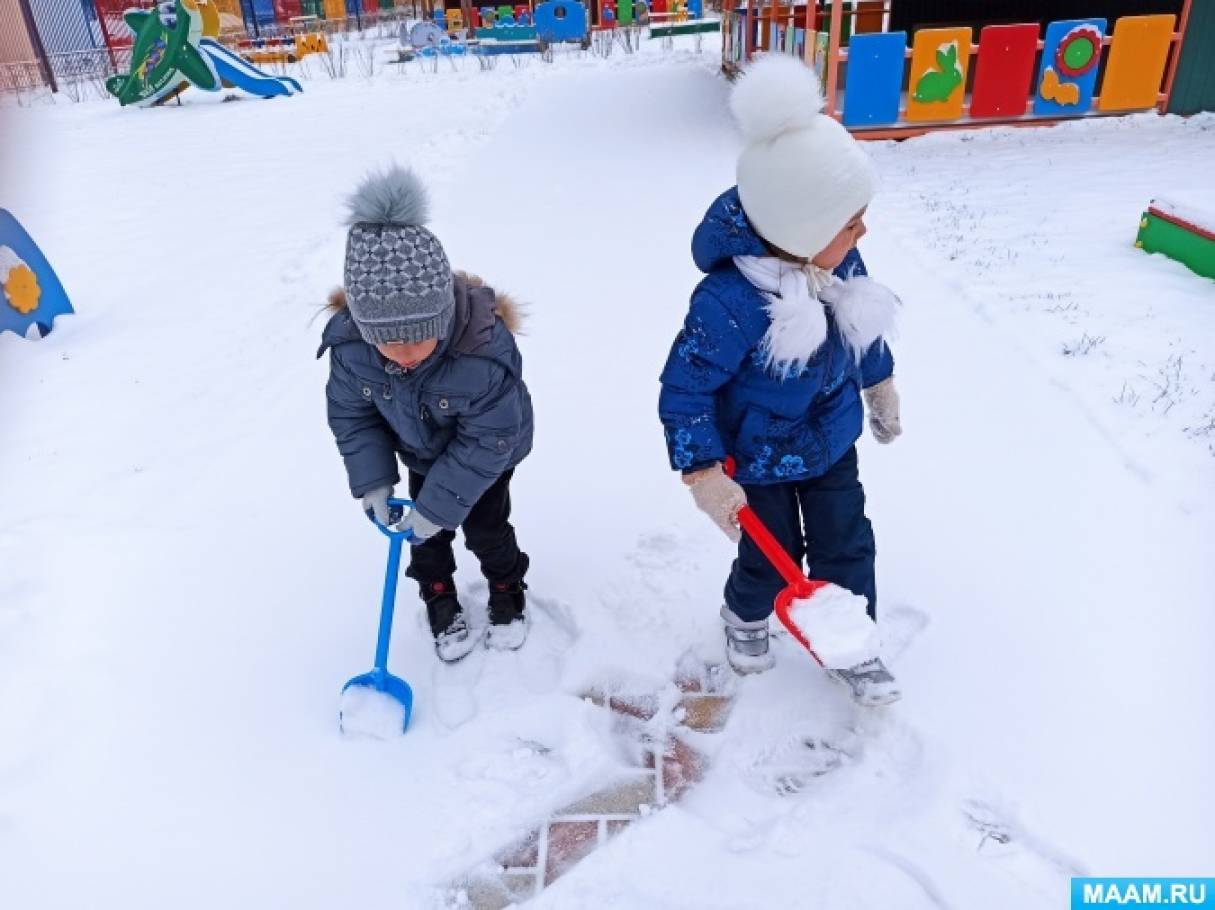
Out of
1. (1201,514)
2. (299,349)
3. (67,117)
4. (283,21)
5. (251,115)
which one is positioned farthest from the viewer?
(283,21)

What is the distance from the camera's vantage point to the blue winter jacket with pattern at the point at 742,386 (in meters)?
1.53

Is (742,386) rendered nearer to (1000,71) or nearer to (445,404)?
(445,404)

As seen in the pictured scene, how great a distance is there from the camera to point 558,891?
5.00ft

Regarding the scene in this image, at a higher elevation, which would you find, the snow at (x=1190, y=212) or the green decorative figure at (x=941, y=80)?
the green decorative figure at (x=941, y=80)

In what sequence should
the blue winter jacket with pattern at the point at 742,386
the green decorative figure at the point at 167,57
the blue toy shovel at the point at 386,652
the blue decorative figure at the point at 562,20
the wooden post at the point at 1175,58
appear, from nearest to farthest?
the blue winter jacket with pattern at the point at 742,386, the blue toy shovel at the point at 386,652, the wooden post at the point at 1175,58, the green decorative figure at the point at 167,57, the blue decorative figure at the point at 562,20

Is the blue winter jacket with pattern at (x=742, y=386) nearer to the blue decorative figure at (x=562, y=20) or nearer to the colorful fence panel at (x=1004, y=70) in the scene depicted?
the colorful fence panel at (x=1004, y=70)

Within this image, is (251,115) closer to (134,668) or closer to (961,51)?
(961,51)

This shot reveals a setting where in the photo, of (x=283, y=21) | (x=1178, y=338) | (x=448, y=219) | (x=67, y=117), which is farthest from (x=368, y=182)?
(x=283, y=21)

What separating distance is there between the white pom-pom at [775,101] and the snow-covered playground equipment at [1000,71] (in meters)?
6.20

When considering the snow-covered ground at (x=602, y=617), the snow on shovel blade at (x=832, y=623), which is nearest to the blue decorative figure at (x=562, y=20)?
the snow-covered ground at (x=602, y=617)

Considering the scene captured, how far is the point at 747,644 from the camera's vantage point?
194cm

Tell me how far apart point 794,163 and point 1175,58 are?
26.1ft

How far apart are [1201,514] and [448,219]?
468cm

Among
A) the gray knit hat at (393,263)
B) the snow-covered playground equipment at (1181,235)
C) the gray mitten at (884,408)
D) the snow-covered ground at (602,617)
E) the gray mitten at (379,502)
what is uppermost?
the gray knit hat at (393,263)
